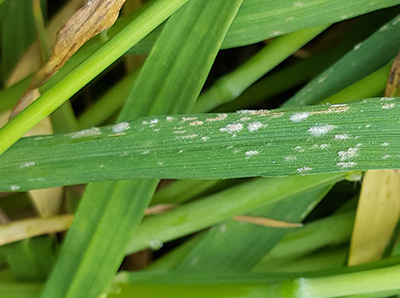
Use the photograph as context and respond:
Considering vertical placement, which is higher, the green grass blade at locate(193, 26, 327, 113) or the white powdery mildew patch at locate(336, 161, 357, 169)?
the green grass blade at locate(193, 26, 327, 113)

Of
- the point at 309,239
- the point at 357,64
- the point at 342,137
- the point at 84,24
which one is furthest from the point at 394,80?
the point at 84,24

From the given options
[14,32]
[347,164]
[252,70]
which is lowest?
[347,164]

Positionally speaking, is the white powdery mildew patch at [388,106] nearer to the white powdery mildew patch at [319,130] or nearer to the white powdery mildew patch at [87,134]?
the white powdery mildew patch at [319,130]

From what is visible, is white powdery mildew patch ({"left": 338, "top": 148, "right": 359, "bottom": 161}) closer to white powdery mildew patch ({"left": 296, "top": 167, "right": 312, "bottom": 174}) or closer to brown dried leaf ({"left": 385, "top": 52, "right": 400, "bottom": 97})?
white powdery mildew patch ({"left": 296, "top": 167, "right": 312, "bottom": 174})

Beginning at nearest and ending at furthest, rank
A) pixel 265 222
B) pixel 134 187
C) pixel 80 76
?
pixel 80 76
pixel 134 187
pixel 265 222

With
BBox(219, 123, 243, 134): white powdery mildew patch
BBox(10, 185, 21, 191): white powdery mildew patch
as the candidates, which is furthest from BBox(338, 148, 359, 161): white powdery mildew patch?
BBox(10, 185, 21, 191): white powdery mildew patch

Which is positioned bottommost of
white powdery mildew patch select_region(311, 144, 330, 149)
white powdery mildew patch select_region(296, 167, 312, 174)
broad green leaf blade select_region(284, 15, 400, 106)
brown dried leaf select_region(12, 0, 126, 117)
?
white powdery mildew patch select_region(296, 167, 312, 174)

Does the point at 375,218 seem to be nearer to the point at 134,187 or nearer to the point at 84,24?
the point at 134,187
